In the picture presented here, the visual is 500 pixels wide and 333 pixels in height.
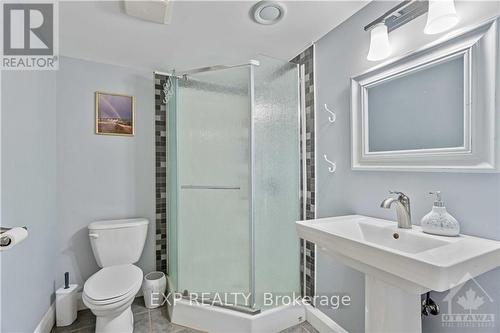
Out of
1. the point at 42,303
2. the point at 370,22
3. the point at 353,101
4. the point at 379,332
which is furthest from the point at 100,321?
the point at 370,22

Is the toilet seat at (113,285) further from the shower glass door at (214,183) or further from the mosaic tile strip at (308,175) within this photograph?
the mosaic tile strip at (308,175)

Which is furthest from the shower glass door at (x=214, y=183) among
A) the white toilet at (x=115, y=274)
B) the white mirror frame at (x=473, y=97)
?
the white mirror frame at (x=473, y=97)

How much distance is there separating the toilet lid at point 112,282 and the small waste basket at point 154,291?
286 mm

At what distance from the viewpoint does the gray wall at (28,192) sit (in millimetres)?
1263

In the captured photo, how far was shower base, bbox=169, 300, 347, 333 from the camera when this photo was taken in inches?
68.0

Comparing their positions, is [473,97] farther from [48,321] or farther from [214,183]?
[48,321]

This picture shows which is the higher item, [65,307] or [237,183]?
[237,183]

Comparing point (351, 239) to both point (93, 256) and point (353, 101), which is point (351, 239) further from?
point (93, 256)

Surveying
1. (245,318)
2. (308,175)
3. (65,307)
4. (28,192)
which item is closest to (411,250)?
(308,175)

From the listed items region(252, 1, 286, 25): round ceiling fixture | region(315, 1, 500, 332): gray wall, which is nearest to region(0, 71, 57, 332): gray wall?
region(252, 1, 286, 25): round ceiling fixture

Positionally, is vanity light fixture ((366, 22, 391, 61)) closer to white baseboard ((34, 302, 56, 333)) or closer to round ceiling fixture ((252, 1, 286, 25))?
round ceiling fixture ((252, 1, 286, 25))

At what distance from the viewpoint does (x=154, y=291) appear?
2.16 metres

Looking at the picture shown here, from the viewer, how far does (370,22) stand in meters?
1.47
